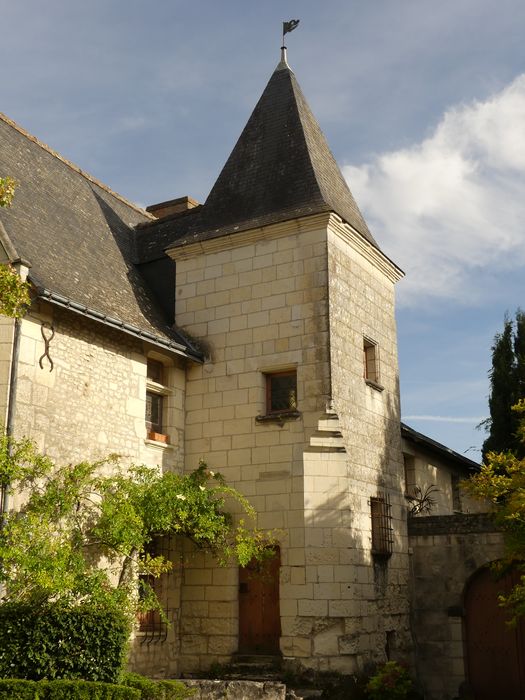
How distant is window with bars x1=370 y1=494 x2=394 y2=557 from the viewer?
495 inches

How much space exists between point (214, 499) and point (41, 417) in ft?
10.4

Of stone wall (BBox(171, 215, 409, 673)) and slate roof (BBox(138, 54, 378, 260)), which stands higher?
slate roof (BBox(138, 54, 378, 260))

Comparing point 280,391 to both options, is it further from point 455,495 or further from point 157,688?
point 455,495

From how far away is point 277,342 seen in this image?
12.6 m

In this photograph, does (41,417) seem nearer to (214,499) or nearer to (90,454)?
(90,454)

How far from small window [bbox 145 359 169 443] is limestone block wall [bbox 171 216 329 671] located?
0.50 meters

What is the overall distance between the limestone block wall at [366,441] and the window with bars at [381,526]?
11 centimetres

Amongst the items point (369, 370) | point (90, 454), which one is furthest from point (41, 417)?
point (369, 370)

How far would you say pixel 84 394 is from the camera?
435 inches

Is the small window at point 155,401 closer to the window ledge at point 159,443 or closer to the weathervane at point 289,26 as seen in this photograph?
the window ledge at point 159,443

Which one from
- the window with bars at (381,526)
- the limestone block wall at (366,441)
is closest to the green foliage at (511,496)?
the limestone block wall at (366,441)

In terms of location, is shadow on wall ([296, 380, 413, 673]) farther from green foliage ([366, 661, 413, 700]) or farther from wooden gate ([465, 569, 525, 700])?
wooden gate ([465, 569, 525, 700])

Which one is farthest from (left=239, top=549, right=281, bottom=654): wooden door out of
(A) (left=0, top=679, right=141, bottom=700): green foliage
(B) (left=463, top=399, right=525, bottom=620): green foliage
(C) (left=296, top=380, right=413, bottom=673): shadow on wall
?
(A) (left=0, top=679, right=141, bottom=700): green foliage

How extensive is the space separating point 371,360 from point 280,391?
2076 mm
